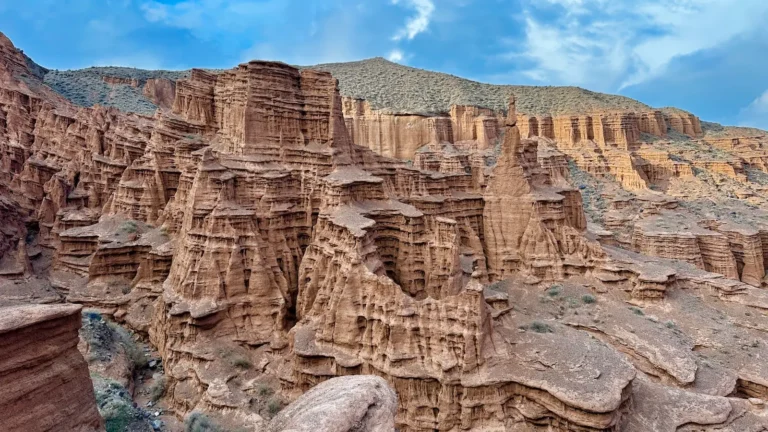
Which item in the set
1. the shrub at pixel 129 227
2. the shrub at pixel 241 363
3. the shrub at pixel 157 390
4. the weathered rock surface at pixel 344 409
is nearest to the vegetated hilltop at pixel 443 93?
the shrub at pixel 129 227

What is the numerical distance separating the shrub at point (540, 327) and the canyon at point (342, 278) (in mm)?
132

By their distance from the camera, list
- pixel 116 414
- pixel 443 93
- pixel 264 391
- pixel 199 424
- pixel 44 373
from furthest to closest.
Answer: pixel 443 93, pixel 264 391, pixel 199 424, pixel 116 414, pixel 44 373

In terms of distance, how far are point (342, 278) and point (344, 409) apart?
1239cm

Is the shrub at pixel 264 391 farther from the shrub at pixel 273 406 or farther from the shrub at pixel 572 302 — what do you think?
the shrub at pixel 572 302

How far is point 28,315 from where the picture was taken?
22.9 ft

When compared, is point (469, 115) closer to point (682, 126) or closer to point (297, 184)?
point (682, 126)

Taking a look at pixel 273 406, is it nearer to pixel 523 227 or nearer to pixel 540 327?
pixel 540 327

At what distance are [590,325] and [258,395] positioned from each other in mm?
16688

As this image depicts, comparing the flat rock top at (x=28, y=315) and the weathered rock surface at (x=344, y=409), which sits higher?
the flat rock top at (x=28, y=315)

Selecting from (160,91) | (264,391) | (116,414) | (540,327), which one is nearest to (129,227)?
(264,391)

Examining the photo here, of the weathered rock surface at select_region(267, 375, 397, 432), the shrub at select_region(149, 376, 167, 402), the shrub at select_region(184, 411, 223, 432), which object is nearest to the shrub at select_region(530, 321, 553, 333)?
the weathered rock surface at select_region(267, 375, 397, 432)

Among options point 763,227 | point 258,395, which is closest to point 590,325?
point 258,395

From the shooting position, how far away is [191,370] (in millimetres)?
19109

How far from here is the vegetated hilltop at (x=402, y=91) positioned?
66562mm
